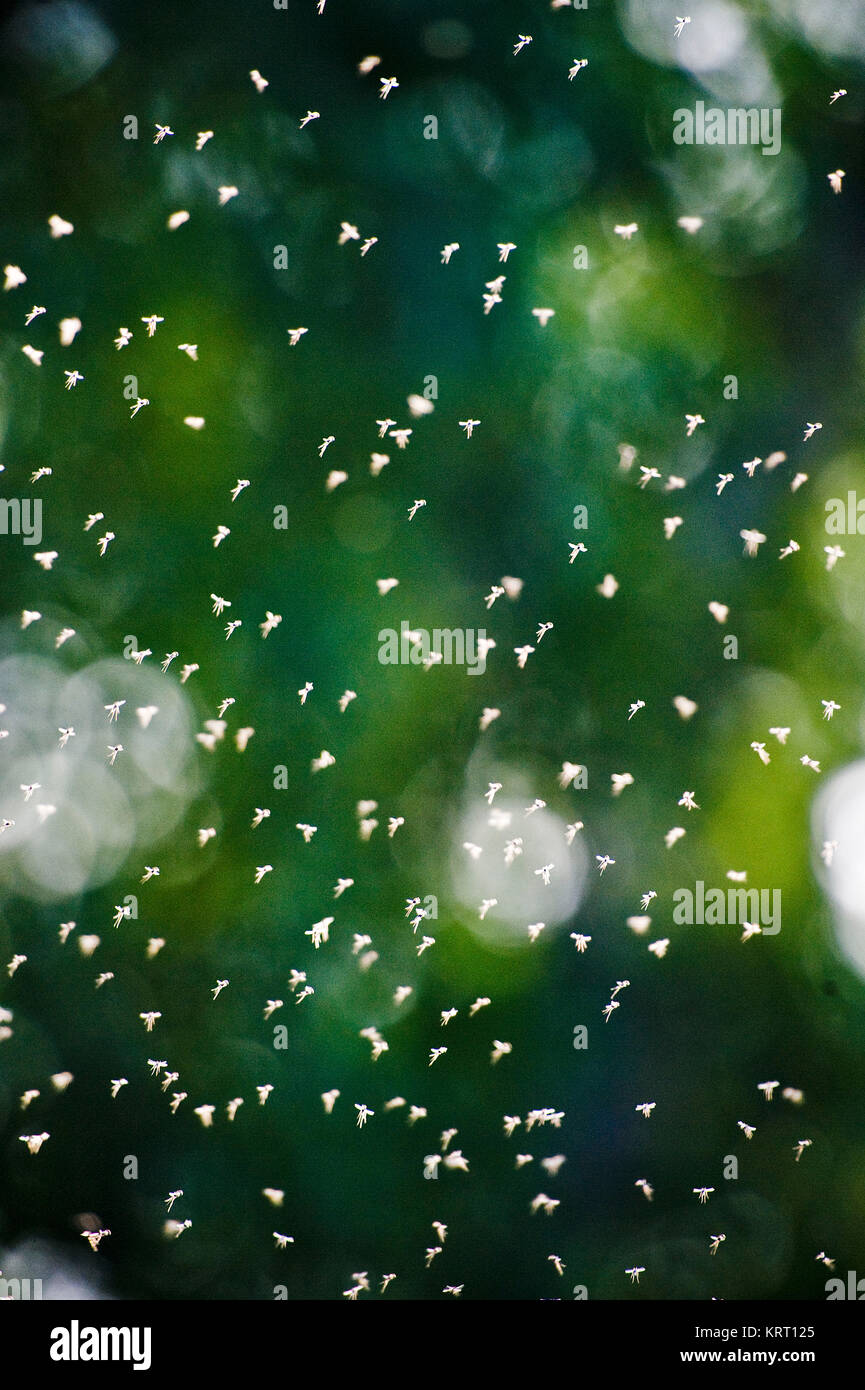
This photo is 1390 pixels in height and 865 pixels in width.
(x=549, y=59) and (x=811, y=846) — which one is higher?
(x=549, y=59)

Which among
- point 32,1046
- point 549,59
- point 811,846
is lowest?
point 32,1046

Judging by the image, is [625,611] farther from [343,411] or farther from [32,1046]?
[32,1046]

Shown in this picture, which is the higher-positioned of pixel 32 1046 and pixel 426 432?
pixel 426 432

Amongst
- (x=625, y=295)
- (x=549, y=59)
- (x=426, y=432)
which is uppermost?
(x=549, y=59)

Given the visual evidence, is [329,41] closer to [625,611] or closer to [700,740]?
[625,611]
